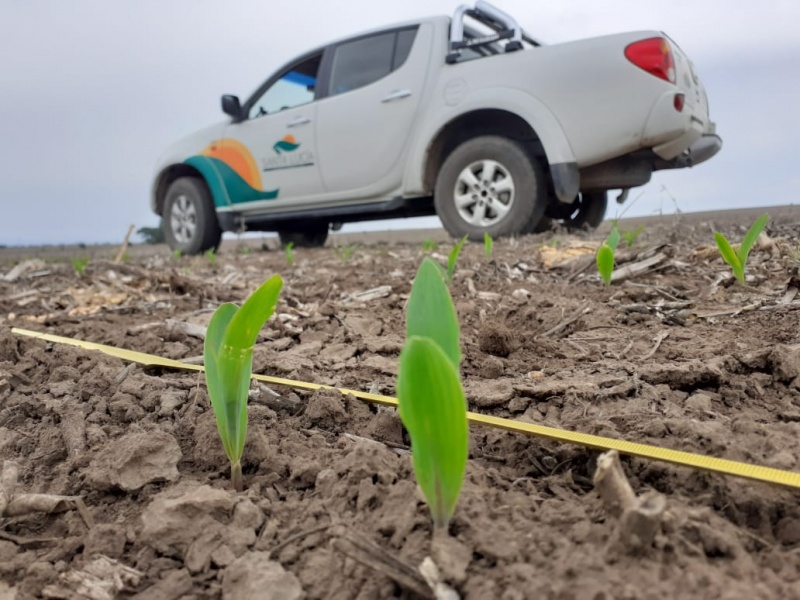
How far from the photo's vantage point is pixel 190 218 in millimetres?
7418

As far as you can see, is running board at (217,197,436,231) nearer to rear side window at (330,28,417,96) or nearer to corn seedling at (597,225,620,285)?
rear side window at (330,28,417,96)

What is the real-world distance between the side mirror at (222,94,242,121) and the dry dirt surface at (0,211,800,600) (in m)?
4.93

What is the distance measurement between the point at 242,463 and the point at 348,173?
504cm

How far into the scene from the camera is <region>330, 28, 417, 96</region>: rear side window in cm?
554

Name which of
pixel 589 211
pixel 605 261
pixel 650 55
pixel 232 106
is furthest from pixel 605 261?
pixel 232 106

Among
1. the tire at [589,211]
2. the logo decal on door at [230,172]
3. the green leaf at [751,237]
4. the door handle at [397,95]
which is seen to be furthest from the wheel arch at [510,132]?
the green leaf at [751,237]

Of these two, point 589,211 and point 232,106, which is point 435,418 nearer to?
point 589,211

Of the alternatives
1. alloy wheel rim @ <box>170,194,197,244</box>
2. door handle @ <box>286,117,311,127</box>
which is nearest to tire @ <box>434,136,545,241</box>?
door handle @ <box>286,117,311,127</box>

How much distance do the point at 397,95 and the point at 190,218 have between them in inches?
131

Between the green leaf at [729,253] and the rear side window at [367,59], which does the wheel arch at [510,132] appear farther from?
the green leaf at [729,253]

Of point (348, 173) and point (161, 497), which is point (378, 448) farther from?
point (348, 173)

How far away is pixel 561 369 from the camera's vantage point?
1.52 metres

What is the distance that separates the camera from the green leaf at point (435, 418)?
601 mm

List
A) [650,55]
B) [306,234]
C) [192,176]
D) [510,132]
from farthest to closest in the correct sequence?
1. [306,234]
2. [192,176]
3. [510,132]
4. [650,55]
